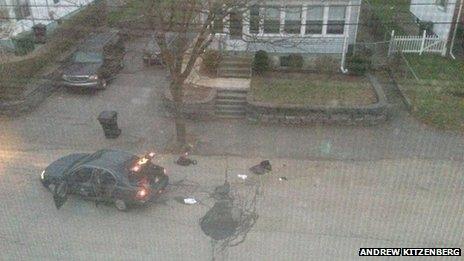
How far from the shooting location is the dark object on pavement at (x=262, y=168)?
855 centimetres

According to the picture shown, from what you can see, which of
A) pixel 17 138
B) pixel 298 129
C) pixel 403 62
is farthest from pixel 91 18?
pixel 403 62

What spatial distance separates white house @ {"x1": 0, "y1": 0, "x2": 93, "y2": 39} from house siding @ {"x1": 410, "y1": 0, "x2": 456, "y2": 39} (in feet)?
35.4

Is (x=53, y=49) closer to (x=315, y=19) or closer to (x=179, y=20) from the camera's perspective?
(x=179, y=20)

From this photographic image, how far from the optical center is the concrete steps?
10.6 meters

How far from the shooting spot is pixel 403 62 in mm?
12406

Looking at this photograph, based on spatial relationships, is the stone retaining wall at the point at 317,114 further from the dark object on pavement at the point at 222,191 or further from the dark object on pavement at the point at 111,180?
the dark object on pavement at the point at 111,180

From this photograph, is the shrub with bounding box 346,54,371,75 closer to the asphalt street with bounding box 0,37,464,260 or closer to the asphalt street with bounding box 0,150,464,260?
the asphalt street with bounding box 0,37,464,260

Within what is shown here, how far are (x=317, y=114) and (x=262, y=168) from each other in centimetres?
226

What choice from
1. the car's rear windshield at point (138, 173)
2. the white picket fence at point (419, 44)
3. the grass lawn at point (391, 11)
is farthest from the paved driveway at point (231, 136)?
the grass lawn at point (391, 11)

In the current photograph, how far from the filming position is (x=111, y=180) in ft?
24.2

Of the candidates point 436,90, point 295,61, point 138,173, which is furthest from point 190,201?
point 436,90

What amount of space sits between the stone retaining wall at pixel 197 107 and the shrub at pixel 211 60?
1626 mm

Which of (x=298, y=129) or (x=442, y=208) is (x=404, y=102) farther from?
(x=442, y=208)

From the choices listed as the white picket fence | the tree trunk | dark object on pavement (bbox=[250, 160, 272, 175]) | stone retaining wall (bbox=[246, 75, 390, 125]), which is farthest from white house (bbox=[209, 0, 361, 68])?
dark object on pavement (bbox=[250, 160, 272, 175])
